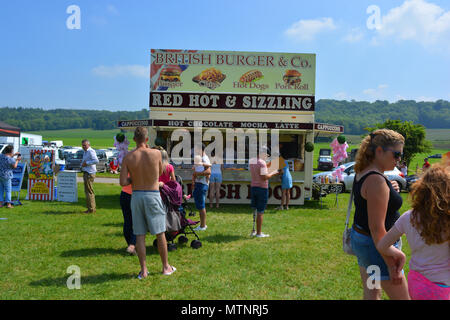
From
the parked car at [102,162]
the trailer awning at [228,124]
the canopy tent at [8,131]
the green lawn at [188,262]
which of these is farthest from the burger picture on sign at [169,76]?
the parked car at [102,162]

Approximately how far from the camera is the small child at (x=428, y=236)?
2168 mm

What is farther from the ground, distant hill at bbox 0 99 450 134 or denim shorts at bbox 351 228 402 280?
distant hill at bbox 0 99 450 134

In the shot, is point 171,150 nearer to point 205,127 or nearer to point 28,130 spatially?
point 205,127

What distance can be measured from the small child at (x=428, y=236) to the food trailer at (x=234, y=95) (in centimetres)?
862

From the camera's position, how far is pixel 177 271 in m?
4.77

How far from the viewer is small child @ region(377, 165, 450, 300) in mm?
2168

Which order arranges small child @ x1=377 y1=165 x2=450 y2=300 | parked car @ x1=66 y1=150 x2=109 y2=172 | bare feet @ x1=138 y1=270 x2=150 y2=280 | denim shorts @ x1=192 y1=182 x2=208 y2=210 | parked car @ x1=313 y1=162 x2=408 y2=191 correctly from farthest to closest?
1. parked car @ x1=66 y1=150 x2=109 y2=172
2. parked car @ x1=313 y1=162 x2=408 y2=191
3. denim shorts @ x1=192 y1=182 x2=208 y2=210
4. bare feet @ x1=138 y1=270 x2=150 y2=280
5. small child @ x1=377 y1=165 x2=450 y2=300

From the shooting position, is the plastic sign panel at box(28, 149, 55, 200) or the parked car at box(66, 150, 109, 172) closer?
the plastic sign panel at box(28, 149, 55, 200)

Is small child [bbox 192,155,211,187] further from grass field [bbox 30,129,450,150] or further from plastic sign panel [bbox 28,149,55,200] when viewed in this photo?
grass field [bbox 30,129,450,150]

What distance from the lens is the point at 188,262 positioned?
5195mm

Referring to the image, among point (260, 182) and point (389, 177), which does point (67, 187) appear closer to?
point (260, 182)

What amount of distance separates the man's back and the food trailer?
6.63 meters

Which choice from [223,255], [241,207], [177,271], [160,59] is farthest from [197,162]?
[160,59]

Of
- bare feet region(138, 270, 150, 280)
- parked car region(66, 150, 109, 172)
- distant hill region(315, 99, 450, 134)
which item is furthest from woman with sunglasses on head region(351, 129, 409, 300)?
distant hill region(315, 99, 450, 134)
